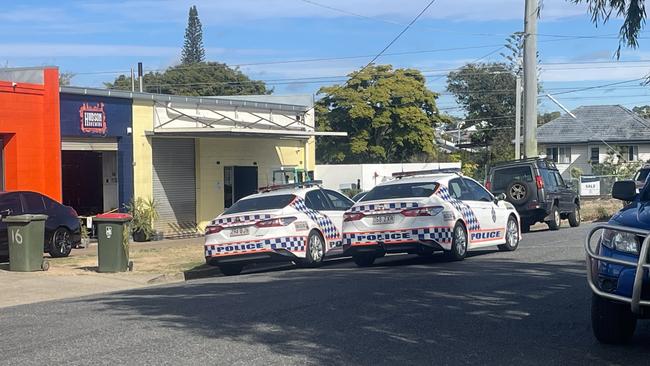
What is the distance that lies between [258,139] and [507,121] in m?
45.0

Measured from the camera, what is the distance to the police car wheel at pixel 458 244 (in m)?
14.1

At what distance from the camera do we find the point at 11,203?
18.0 metres

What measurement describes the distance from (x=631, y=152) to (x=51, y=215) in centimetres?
5224

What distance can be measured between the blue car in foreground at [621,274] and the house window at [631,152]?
57.8 m

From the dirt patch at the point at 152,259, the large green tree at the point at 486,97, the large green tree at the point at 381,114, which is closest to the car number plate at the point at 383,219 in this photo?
the dirt patch at the point at 152,259

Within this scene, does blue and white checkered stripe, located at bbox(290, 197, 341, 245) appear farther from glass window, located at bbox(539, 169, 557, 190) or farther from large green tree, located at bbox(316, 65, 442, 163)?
large green tree, located at bbox(316, 65, 442, 163)

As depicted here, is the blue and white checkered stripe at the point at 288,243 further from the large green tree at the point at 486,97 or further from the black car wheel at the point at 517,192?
the large green tree at the point at 486,97

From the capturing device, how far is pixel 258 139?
31562 mm

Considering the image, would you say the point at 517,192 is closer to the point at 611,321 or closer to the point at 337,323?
the point at 337,323

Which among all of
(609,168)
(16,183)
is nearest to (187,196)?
(16,183)

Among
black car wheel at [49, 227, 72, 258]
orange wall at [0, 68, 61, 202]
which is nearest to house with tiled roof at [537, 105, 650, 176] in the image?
orange wall at [0, 68, 61, 202]

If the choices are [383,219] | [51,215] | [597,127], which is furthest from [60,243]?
[597,127]

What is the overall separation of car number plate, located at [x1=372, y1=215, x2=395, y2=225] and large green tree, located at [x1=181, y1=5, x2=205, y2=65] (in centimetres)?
8574

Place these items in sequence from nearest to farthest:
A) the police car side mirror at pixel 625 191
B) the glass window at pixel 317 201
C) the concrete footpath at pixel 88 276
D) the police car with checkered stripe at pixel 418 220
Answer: the police car side mirror at pixel 625 191 < the concrete footpath at pixel 88 276 < the police car with checkered stripe at pixel 418 220 < the glass window at pixel 317 201
